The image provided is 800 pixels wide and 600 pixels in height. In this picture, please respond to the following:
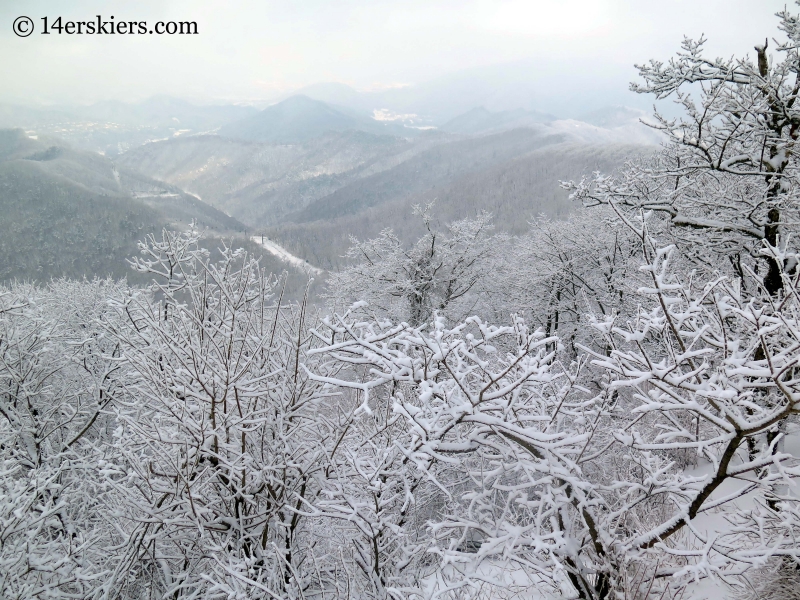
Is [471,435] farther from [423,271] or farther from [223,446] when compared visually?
[423,271]

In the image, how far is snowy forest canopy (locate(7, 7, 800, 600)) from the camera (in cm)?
264

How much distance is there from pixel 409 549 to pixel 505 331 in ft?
10.1

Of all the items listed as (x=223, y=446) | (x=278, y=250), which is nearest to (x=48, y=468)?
(x=223, y=446)

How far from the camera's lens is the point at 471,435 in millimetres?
2889

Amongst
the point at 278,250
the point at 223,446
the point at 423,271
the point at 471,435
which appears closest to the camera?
the point at 471,435

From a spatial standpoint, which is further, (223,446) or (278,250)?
(278,250)

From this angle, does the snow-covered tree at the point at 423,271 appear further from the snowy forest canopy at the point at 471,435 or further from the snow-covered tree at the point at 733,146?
the snow-covered tree at the point at 733,146

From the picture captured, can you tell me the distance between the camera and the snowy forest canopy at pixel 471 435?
8.66 feet

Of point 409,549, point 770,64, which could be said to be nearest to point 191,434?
point 409,549

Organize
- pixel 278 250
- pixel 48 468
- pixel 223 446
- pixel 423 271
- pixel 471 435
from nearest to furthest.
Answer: pixel 471 435 < pixel 223 446 < pixel 48 468 < pixel 423 271 < pixel 278 250

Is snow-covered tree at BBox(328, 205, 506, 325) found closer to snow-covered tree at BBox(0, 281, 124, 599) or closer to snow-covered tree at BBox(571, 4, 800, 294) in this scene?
snow-covered tree at BBox(0, 281, 124, 599)

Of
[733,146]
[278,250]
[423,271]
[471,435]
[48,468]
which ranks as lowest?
[278,250]

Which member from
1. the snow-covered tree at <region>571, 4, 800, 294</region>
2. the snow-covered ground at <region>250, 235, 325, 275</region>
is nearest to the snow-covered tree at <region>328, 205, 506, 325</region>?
the snow-covered tree at <region>571, 4, 800, 294</region>

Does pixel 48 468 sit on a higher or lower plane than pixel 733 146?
lower
